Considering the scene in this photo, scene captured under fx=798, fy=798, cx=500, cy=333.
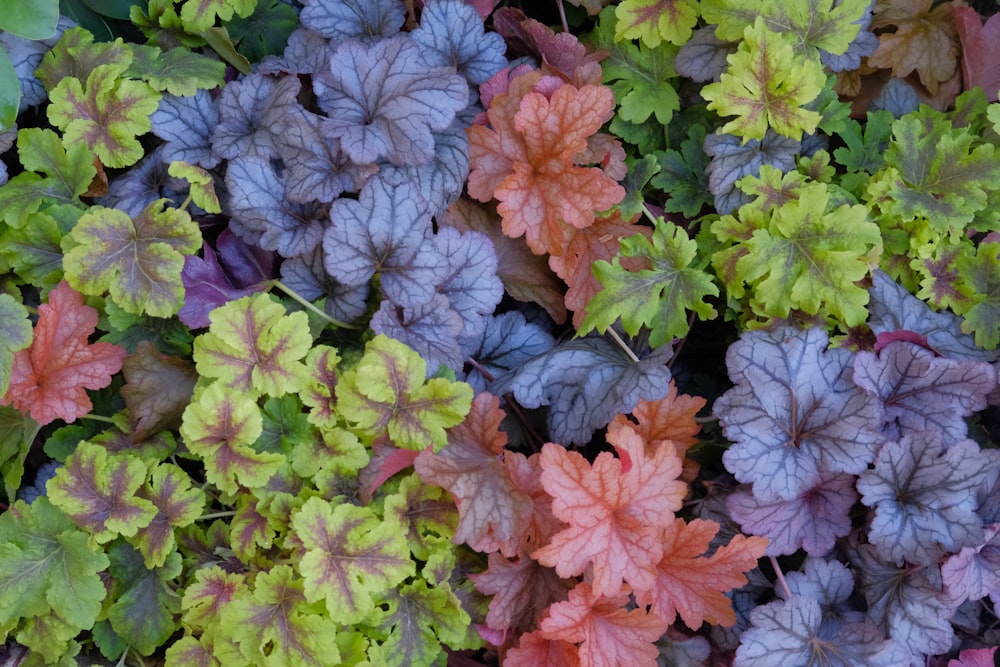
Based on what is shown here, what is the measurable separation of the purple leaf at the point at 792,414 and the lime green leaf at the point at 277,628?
2.17 feet

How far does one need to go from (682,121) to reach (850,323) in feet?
1.83

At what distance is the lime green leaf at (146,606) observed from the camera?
127 centimetres

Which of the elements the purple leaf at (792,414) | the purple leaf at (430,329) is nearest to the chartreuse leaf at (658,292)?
the purple leaf at (792,414)

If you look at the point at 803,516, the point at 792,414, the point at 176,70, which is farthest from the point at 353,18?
the point at 803,516

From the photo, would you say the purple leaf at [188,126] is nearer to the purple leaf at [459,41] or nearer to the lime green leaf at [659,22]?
the purple leaf at [459,41]

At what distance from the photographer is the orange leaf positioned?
1.59 metres

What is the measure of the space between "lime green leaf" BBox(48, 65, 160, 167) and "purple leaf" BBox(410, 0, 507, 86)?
0.48m

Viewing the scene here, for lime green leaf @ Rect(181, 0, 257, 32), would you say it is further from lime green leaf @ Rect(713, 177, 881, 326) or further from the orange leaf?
the orange leaf

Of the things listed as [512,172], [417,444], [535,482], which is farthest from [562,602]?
[512,172]

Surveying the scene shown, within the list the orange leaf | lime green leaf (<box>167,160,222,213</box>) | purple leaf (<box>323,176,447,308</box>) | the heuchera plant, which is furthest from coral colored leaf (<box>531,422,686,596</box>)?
the orange leaf

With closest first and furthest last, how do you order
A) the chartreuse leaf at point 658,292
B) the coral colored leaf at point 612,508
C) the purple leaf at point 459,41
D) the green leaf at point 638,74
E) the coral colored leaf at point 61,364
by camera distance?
the coral colored leaf at point 612,508 → the coral colored leaf at point 61,364 → the chartreuse leaf at point 658,292 → the purple leaf at point 459,41 → the green leaf at point 638,74

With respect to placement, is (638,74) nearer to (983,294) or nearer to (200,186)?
(983,294)

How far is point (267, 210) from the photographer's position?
131cm

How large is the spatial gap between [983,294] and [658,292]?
59cm
